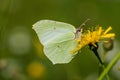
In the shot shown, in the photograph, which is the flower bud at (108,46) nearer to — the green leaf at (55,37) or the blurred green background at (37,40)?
the green leaf at (55,37)

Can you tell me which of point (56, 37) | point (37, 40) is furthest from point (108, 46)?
point (37, 40)

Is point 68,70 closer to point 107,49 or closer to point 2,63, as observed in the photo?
point 2,63

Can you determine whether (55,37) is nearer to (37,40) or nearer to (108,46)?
(108,46)

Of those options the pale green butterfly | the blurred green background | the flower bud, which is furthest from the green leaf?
the blurred green background

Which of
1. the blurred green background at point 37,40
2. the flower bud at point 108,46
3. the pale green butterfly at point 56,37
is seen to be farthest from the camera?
the blurred green background at point 37,40

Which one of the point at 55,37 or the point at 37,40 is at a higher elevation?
the point at 55,37

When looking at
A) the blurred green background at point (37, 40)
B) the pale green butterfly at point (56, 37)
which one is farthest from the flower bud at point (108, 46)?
the blurred green background at point (37, 40)
